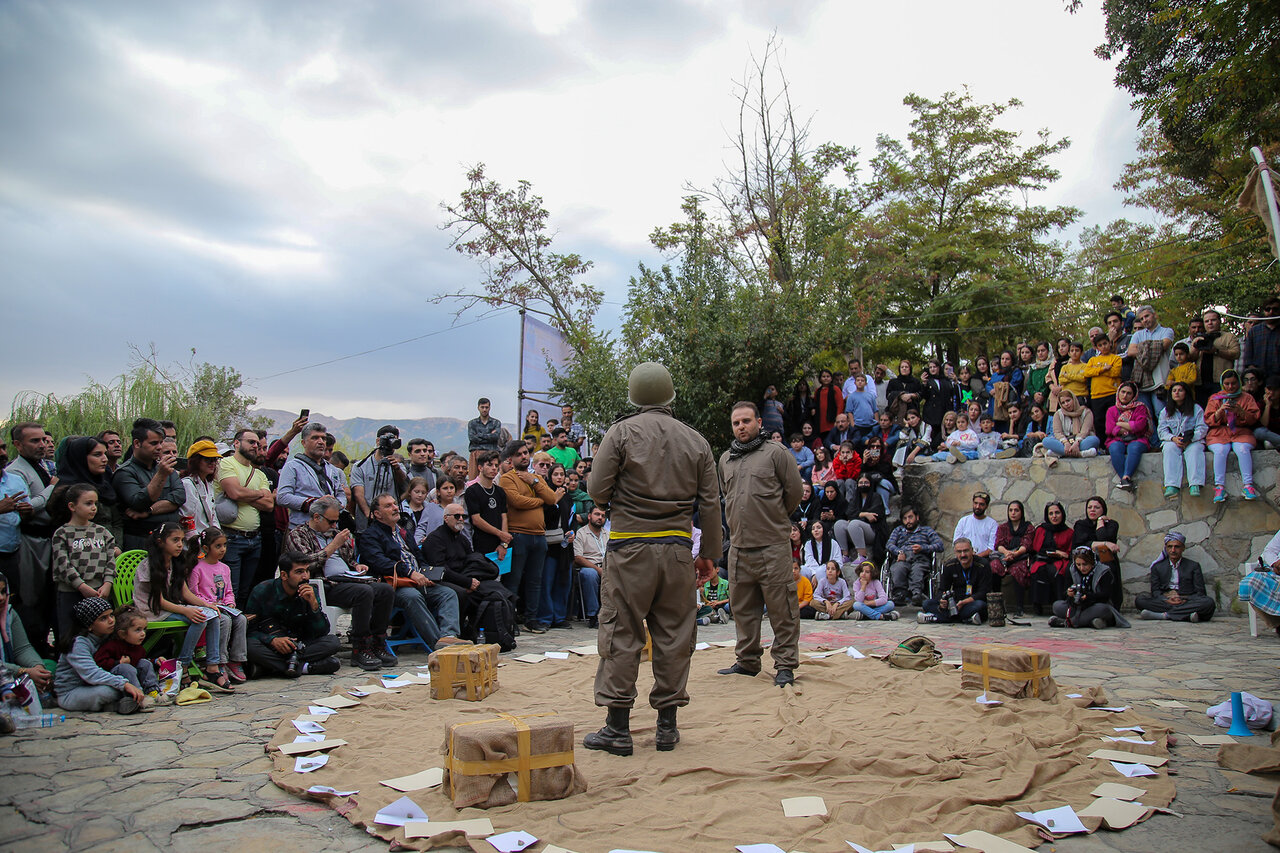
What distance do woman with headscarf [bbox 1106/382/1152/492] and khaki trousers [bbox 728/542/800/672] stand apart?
6.40 m

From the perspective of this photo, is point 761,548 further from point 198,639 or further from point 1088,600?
point 1088,600

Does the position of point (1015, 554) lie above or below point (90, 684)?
above

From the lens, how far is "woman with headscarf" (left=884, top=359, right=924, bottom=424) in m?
12.4

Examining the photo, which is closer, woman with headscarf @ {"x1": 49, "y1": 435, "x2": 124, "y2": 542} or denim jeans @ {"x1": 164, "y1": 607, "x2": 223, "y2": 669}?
denim jeans @ {"x1": 164, "y1": 607, "x2": 223, "y2": 669}

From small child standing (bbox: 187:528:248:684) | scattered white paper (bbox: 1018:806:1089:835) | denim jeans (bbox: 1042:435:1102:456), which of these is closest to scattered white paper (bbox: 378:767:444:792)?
scattered white paper (bbox: 1018:806:1089:835)

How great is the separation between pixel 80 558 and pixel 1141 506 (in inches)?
433

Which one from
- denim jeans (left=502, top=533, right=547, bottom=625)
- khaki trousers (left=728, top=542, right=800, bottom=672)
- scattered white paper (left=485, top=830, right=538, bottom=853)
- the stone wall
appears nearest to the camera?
scattered white paper (left=485, top=830, right=538, bottom=853)

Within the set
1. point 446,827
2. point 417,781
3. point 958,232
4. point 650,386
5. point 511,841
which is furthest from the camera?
point 958,232

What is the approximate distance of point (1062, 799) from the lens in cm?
349

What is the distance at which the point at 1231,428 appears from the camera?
9359 millimetres

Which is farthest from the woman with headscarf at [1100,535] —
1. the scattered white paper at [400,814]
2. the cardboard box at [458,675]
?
the scattered white paper at [400,814]

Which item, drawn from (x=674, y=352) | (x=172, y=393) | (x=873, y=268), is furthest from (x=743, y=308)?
(x=172, y=393)

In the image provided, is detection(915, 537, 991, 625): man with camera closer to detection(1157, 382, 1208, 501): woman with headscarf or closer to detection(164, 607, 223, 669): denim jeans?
detection(1157, 382, 1208, 501): woman with headscarf

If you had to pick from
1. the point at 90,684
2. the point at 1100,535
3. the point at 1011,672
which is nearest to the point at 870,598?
the point at 1100,535
